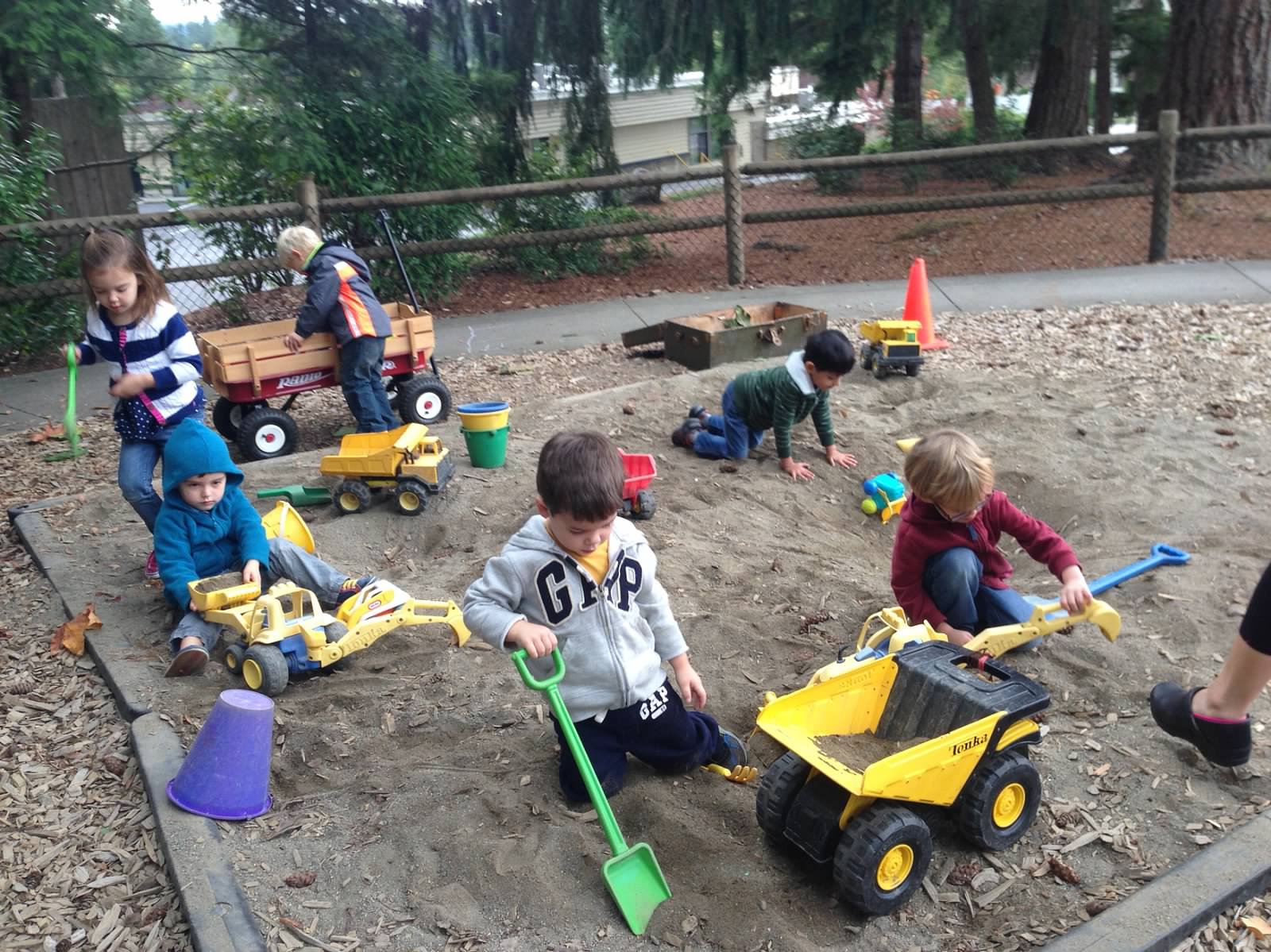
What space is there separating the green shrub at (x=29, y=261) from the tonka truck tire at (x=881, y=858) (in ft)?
26.2

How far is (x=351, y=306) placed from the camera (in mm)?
6160

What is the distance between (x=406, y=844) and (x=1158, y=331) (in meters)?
6.93

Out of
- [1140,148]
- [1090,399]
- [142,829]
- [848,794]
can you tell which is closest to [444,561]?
[142,829]

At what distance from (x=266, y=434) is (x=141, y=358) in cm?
183

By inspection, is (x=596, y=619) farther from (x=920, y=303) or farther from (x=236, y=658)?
(x=920, y=303)

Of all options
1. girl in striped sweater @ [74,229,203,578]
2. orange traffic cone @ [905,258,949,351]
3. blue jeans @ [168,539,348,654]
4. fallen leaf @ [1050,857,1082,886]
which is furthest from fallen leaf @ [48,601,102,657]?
orange traffic cone @ [905,258,949,351]

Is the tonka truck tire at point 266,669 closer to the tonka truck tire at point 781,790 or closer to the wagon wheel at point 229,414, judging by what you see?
the tonka truck tire at point 781,790

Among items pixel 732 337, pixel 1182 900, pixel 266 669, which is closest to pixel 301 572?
pixel 266 669

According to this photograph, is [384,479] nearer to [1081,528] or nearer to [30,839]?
[30,839]

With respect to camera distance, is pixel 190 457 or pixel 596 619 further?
pixel 190 457

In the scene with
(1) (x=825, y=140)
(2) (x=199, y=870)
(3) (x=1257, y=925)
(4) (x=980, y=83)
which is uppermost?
(4) (x=980, y=83)

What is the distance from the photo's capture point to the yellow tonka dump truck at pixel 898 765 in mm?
2531

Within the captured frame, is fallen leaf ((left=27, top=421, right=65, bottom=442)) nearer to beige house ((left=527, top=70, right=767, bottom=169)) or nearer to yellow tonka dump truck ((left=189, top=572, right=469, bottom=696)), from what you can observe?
yellow tonka dump truck ((left=189, top=572, right=469, bottom=696))

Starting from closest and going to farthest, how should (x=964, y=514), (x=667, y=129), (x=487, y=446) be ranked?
1. (x=964, y=514)
2. (x=487, y=446)
3. (x=667, y=129)
